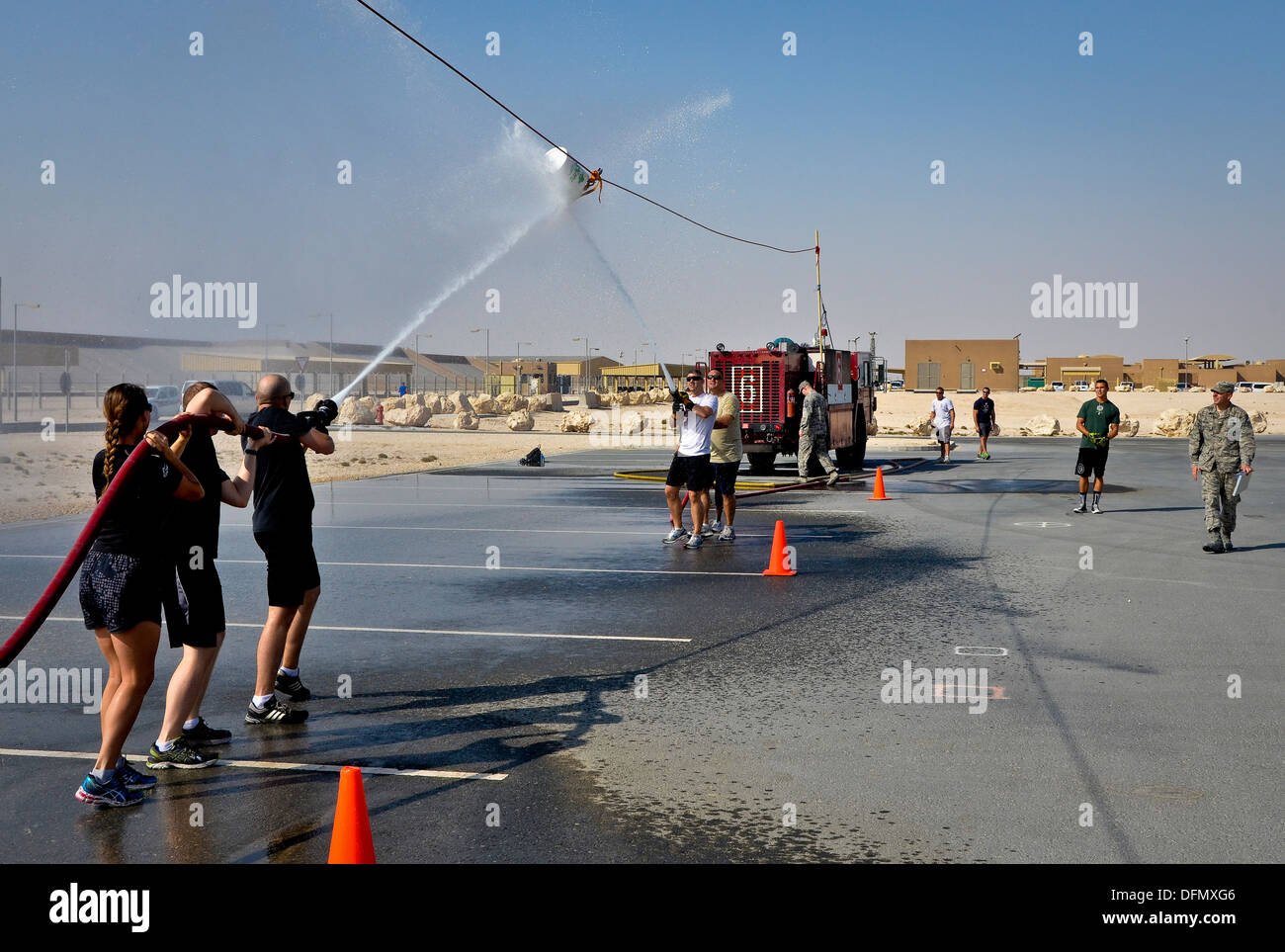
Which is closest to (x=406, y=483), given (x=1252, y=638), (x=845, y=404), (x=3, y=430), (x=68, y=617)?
(x=845, y=404)

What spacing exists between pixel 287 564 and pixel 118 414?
5.34 feet

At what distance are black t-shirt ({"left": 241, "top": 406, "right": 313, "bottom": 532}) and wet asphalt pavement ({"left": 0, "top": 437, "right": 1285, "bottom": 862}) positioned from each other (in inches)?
47.0

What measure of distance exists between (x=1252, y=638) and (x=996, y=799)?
A: 4671 mm

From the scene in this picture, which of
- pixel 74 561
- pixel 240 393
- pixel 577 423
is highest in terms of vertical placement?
pixel 240 393

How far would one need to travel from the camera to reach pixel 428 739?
6.19 m

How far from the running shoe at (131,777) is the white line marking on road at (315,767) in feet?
1.37

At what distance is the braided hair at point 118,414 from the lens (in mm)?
5219

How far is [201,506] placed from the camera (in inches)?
229

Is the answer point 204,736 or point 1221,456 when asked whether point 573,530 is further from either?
point 204,736

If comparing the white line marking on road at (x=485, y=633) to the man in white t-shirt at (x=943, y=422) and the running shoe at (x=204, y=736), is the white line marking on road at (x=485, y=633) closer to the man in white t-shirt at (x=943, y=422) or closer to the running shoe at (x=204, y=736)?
the running shoe at (x=204, y=736)

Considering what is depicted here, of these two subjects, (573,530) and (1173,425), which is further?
(1173,425)

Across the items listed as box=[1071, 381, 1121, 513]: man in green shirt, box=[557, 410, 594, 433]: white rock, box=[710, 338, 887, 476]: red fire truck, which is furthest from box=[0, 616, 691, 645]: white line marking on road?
box=[557, 410, 594, 433]: white rock

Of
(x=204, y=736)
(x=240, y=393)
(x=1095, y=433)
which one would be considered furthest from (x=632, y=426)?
(x=204, y=736)

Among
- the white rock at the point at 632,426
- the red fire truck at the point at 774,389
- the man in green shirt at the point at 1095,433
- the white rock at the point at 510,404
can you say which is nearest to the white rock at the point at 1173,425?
the white rock at the point at 632,426
